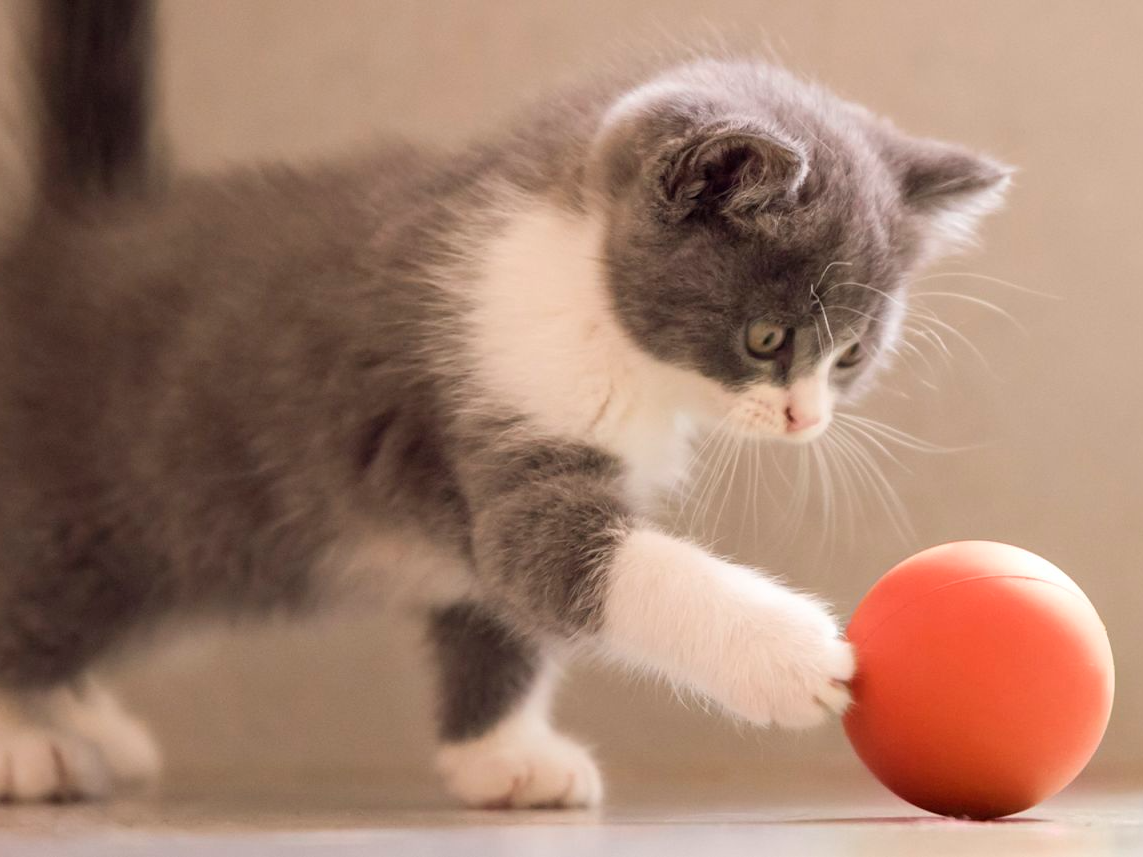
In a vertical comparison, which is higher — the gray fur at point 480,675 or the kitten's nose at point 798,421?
the kitten's nose at point 798,421

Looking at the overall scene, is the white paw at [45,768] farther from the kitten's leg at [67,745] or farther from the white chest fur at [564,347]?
the white chest fur at [564,347]

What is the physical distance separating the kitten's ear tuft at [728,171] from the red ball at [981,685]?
16.9 inches

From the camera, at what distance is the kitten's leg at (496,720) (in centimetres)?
173

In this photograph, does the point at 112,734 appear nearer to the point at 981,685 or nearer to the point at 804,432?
the point at 804,432

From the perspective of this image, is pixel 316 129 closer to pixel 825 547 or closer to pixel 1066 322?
pixel 825 547

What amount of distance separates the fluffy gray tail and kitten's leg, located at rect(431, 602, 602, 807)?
0.80m

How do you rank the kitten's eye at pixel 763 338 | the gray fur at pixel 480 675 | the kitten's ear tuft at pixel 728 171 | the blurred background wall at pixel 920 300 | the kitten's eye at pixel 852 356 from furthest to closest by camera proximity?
the blurred background wall at pixel 920 300
the gray fur at pixel 480 675
the kitten's eye at pixel 852 356
the kitten's eye at pixel 763 338
the kitten's ear tuft at pixel 728 171

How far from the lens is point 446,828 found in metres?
1.30

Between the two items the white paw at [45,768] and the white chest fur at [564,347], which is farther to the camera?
the white paw at [45,768]

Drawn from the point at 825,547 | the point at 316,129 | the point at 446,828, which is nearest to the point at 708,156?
the point at 446,828

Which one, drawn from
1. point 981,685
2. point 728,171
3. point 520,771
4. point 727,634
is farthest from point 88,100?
point 981,685

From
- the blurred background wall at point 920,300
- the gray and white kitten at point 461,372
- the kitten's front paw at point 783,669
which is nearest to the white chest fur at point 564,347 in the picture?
the gray and white kitten at point 461,372

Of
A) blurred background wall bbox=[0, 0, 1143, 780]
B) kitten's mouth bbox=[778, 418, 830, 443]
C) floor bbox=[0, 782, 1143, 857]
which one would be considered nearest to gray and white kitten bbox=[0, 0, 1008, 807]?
kitten's mouth bbox=[778, 418, 830, 443]

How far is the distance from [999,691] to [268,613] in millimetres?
1034
